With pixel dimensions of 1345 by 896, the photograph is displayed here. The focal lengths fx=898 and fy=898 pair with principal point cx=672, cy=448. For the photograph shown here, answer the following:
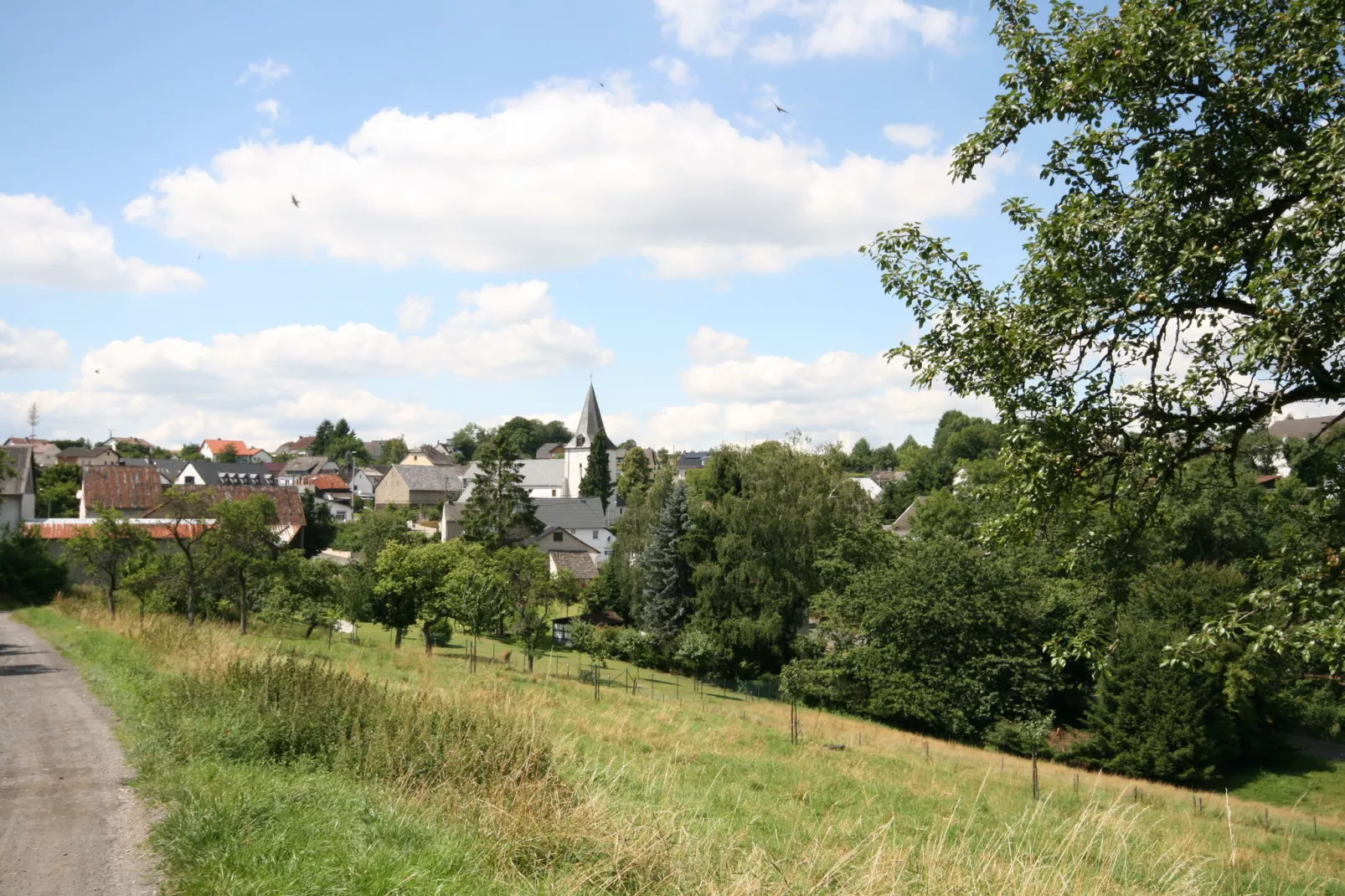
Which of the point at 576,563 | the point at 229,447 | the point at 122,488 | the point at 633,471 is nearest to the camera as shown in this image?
the point at 122,488

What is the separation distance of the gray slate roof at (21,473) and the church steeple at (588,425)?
229ft

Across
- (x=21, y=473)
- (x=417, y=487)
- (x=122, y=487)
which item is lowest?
(x=122, y=487)

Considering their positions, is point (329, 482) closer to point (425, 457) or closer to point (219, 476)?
point (425, 457)

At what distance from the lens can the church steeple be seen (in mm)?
118250

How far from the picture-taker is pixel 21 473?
4869 centimetres

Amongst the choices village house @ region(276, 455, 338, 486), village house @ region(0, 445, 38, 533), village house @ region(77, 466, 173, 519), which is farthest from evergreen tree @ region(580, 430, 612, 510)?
village house @ region(276, 455, 338, 486)

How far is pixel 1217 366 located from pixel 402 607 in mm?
33334

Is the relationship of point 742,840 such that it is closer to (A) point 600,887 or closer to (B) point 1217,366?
(A) point 600,887

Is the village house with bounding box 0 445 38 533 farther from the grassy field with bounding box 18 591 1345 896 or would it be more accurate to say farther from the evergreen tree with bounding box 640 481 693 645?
the grassy field with bounding box 18 591 1345 896

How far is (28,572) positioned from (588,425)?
86661 millimetres

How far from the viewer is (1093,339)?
340 inches

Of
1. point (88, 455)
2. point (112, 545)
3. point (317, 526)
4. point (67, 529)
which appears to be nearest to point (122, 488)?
point (317, 526)

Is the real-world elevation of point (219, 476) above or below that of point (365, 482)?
above

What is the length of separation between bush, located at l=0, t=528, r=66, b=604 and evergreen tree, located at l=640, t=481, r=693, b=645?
25.6 m
